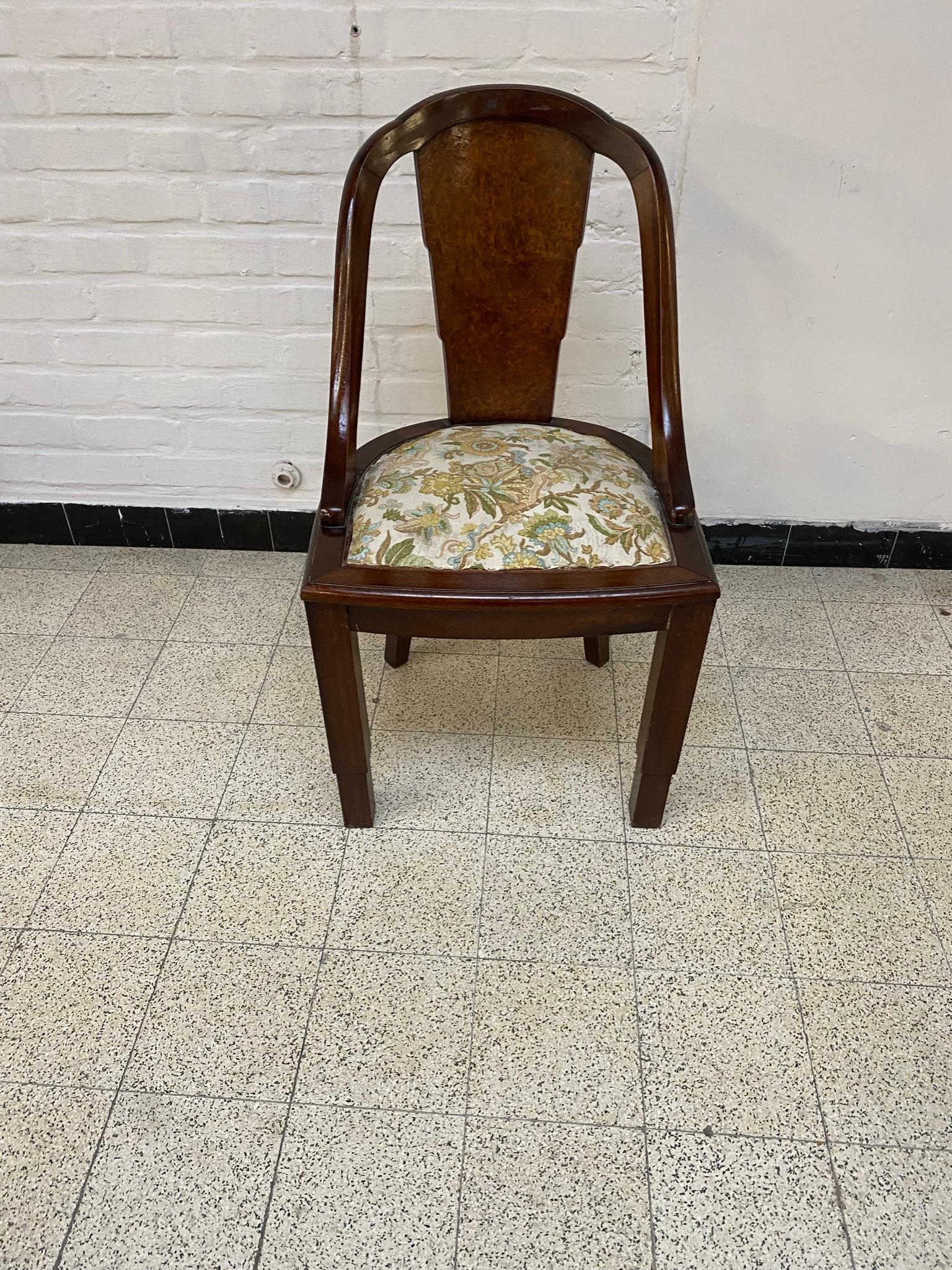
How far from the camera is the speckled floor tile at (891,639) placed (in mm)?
1714

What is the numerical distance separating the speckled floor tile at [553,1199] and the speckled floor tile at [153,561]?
1.35 m

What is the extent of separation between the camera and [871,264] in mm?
1640

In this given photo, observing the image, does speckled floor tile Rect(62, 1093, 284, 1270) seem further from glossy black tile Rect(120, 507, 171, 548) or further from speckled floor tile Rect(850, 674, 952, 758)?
glossy black tile Rect(120, 507, 171, 548)

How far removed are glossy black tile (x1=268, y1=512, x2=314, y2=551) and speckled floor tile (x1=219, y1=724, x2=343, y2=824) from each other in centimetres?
59

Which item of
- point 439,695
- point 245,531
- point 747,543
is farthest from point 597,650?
point 245,531

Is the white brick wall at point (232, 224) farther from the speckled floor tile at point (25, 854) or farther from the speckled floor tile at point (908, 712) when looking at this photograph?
the speckled floor tile at point (25, 854)

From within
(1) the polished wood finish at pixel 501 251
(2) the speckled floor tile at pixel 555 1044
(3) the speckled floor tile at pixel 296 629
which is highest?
(1) the polished wood finish at pixel 501 251

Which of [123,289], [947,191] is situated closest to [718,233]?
[947,191]

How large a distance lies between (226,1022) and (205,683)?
2.26ft

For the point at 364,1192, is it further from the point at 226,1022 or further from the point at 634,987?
the point at 634,987

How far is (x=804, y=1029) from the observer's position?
1.14 metres

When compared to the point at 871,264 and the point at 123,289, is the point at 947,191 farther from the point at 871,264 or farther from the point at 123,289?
the point at 123,289

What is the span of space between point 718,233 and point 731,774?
958 mm

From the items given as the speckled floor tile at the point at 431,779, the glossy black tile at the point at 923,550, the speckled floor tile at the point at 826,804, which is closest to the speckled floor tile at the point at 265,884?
the speckled floor tile at the point at 431,779
